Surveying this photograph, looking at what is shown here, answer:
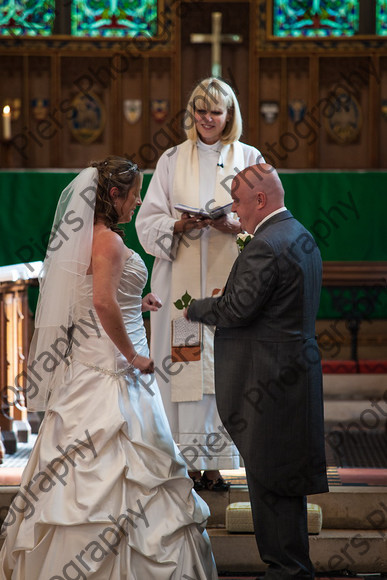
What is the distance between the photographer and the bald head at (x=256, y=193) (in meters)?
3.26

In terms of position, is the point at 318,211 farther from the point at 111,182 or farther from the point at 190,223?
the point at 111,182

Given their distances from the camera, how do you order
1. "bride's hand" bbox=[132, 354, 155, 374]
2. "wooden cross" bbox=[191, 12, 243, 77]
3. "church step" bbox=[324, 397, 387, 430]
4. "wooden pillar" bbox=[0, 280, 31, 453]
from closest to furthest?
"bride's hand" bbox=[132, 354, 155, 374], "wooden pillar" bbox=[0, 280, 31, 453], "church step" bbox=[324, 397, 387, 430], "wooden cross" bbox=[191, 12, 243, 77]

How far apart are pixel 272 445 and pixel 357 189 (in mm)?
4532

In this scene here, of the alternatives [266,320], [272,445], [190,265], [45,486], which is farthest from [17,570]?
[190,265]

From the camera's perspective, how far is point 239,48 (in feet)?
29.2

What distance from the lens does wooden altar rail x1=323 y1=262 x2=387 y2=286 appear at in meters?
7.04

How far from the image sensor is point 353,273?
7.05 m

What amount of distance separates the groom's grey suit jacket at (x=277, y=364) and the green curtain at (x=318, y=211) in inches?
161

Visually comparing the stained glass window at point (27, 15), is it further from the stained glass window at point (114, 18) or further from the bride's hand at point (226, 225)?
the bride's hand at point (226, 225)

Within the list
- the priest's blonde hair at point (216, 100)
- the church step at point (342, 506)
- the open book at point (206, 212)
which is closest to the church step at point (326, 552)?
the church step at point (342, 506)

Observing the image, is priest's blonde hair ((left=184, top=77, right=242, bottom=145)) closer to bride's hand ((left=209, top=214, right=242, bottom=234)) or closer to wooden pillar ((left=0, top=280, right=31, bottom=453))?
bride's hand ((left=209, top=214, right=242, bottom=234))

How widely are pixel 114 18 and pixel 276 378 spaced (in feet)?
21.3

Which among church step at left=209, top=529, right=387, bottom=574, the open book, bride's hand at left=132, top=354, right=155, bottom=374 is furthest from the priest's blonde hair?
church step at left=209, top=529, right=387, bottom=574

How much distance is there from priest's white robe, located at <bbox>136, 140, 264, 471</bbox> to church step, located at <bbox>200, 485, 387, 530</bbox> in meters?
0.16
